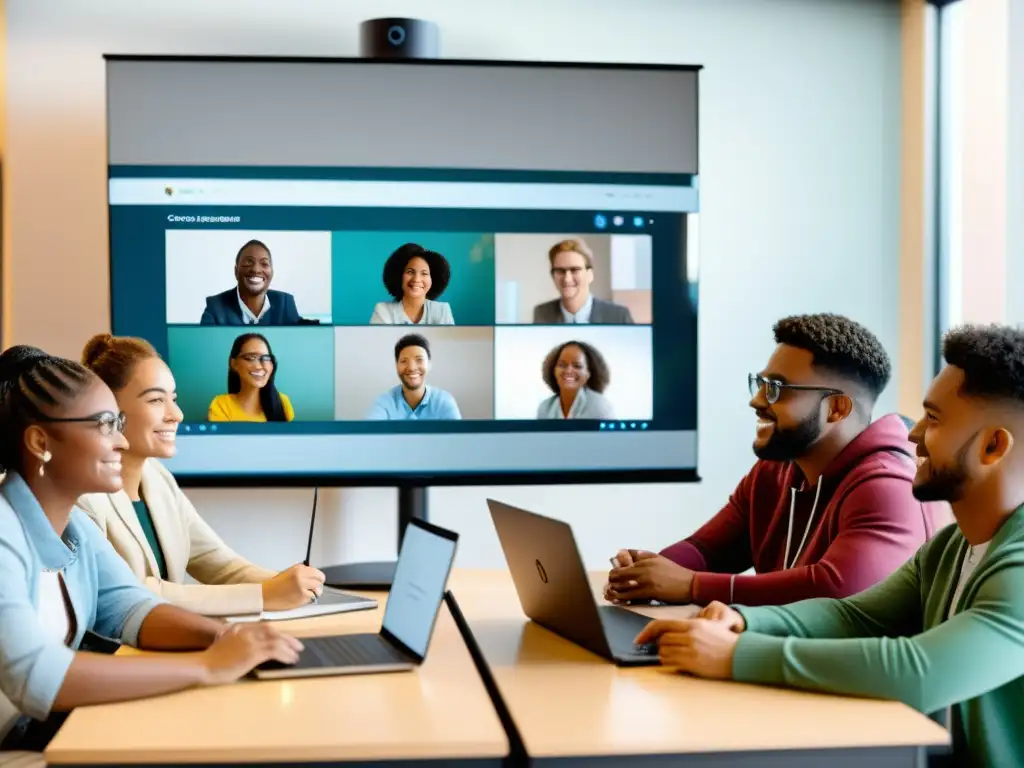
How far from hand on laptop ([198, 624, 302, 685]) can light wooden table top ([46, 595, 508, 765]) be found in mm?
26

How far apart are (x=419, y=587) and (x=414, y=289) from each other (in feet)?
5.65

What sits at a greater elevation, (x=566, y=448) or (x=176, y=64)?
(x=176, y=64)

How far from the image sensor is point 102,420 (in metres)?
2.00

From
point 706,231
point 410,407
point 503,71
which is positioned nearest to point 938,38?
point 706,231

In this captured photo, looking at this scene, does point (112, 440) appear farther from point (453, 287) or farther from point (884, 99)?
point (884, 99)

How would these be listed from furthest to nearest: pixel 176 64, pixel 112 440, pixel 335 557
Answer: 1. pixel 335 557
2. pixel 176 64
3. pixel 112 440

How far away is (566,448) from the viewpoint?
3.64 metres

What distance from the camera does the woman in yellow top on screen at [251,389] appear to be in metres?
3.52

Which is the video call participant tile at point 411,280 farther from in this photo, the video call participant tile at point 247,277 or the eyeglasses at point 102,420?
the eyeglasses at point 102,420

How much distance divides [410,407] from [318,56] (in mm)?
1157

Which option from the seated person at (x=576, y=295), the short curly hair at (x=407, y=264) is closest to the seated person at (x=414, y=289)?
the short curly hair at (x=407, y=264)

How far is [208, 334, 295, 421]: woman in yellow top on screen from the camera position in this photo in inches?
139

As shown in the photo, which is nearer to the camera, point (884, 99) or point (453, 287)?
point (453, 287)

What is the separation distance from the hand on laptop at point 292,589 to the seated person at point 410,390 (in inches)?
47.4
